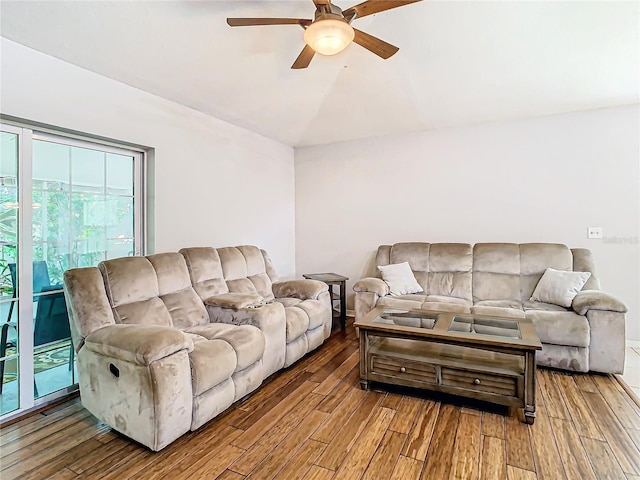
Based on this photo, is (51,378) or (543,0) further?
(51,378)

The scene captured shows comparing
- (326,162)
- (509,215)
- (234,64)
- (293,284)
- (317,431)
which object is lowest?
(317,431)

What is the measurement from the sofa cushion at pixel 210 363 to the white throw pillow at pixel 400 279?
205 cm

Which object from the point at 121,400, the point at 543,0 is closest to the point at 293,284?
the point at 121,400

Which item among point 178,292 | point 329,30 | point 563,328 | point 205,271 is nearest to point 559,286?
point 563,328

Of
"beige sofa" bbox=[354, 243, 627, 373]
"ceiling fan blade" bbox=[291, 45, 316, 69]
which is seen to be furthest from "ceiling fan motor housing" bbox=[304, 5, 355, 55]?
"beige sofa" bbox=[354, 243, 627, 373]

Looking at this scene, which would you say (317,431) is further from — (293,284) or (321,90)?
(321,90)

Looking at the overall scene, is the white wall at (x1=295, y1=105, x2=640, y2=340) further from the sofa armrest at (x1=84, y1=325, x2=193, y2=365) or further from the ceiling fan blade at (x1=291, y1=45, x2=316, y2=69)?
the sofa armrest at (x1=84, y1=325, x2=193, y2=365)

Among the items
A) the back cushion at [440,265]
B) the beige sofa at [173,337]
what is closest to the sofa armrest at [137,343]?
the beige sofa at [173,337]

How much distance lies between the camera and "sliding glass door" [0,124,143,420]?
239 cm

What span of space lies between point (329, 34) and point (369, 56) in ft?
4.04

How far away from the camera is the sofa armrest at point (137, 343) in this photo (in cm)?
190

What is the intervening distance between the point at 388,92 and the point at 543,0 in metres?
1.45

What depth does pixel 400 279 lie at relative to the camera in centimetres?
389

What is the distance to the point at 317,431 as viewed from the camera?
217 cm
